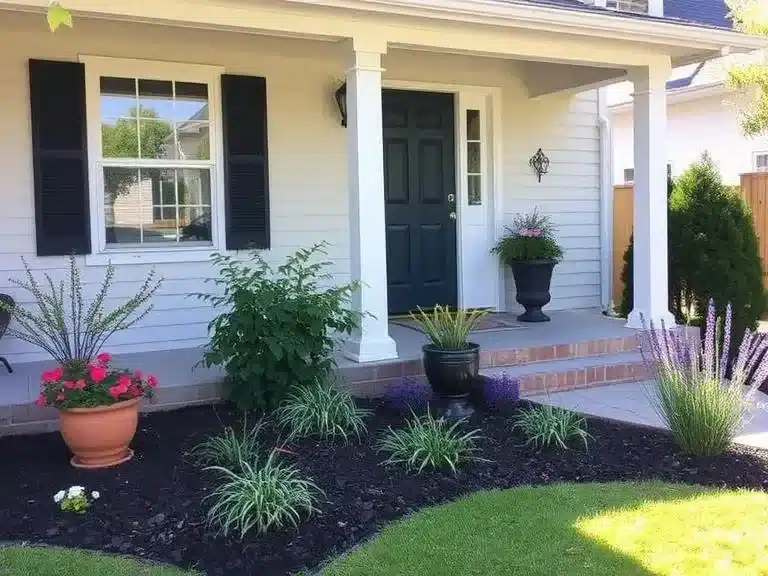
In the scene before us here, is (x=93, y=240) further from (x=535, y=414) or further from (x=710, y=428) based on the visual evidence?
(x=710, y=428)

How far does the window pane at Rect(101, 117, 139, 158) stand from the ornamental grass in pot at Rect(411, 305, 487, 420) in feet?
9.23

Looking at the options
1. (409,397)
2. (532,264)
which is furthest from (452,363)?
(532,264)

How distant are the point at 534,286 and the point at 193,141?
3297 mm

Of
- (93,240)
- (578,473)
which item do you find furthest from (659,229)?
(93,240)

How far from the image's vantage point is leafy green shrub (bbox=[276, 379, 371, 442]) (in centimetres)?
448

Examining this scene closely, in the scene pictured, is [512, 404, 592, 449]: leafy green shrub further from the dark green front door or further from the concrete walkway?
the dark green front door

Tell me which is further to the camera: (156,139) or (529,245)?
(529,245)

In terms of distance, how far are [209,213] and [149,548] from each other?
3.72 meters

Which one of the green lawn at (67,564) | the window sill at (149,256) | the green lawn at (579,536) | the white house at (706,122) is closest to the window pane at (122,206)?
the window sill at (149,256)

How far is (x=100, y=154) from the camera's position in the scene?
6.07 meters

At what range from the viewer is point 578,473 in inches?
159

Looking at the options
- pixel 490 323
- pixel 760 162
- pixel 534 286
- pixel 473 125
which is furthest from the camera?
pixel 760 162

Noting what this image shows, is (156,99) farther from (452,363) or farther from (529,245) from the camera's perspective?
(529,245)

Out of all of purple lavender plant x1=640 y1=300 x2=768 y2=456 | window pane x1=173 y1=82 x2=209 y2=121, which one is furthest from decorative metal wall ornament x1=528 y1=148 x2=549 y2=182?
purple lavender plant x1=640 y1=300 x2=768 y2=456
